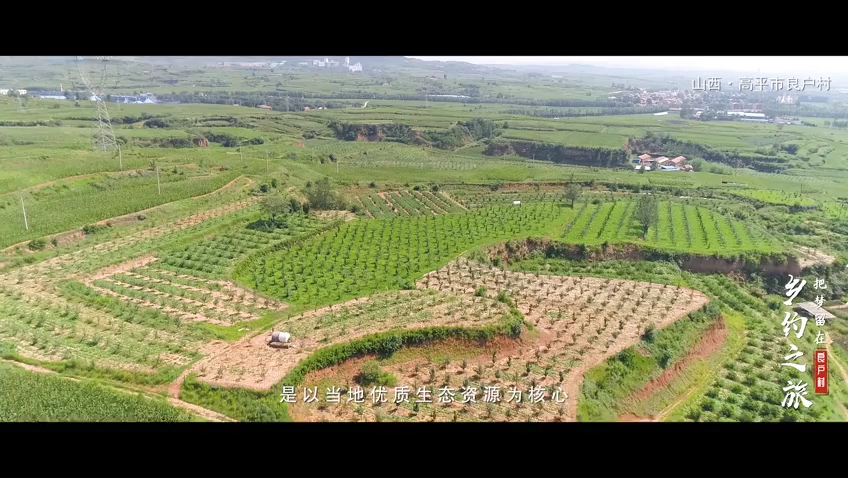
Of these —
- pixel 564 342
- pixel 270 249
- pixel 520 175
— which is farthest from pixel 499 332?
pixel 520 175

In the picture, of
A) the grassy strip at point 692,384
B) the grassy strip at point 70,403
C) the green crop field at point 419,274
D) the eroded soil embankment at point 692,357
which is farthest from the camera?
the eroded soil embankment at point 692,357

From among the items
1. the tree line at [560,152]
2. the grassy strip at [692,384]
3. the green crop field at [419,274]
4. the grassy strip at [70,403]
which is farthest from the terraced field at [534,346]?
the tree line at [560,152]

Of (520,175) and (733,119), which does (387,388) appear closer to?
(520,175)

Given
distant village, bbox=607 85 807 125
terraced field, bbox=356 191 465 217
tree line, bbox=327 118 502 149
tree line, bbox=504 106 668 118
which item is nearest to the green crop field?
terraced field, bbox=356 191 465 217

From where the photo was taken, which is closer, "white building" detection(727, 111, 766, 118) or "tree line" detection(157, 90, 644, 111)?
"white building" detection(727, 111, 766, 118)

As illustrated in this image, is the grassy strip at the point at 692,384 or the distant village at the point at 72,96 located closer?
the grassy strip at the point at 692,384

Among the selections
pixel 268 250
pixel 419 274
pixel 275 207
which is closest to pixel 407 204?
pixel 275 207

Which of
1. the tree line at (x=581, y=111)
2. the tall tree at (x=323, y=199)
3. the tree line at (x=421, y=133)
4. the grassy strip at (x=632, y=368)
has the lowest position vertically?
the grassy strip at (x=632, y=368)

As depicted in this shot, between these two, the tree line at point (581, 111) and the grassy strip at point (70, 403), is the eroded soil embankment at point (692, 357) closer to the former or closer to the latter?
the grassy strip at point (70, 403)

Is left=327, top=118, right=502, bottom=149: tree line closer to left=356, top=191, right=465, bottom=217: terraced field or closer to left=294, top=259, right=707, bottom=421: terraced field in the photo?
left=356, top=191, right=465, bottom=217: terraced field
